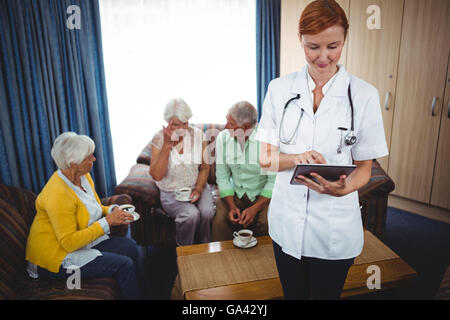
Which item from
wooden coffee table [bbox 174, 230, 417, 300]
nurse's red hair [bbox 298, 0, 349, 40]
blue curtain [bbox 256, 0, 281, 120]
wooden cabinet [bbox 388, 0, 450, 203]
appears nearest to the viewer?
nurse's red hair [bbox 298, 0, 349, 40]

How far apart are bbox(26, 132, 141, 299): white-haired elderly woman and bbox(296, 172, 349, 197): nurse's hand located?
3.41ft

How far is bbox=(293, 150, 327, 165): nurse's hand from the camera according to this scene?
0.94m

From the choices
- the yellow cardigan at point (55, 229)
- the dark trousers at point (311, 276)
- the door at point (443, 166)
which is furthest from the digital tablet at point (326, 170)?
the door at point (443, 166)

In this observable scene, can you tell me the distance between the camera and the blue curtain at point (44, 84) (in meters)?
2.04

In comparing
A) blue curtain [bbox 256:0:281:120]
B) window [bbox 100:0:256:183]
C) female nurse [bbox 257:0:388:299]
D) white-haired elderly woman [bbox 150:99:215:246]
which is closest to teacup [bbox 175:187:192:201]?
white-haired elderly woman [bbox 150:99:215:246]

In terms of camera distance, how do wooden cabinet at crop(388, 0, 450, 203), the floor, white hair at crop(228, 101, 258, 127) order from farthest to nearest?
wooden cabinet at crop(388, 0, 450, 203) < white hair at crop(228, 101, 258, 127) < the floor

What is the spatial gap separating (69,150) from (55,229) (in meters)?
0.38

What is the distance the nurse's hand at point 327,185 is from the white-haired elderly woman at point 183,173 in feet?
4.21

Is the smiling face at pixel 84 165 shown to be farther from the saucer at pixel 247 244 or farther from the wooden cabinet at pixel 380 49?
the wooden cabinet at pixel 380 49

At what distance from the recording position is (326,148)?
0.98 meters

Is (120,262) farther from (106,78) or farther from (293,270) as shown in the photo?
(106,78)

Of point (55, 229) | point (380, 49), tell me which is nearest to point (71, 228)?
point (55, 229)

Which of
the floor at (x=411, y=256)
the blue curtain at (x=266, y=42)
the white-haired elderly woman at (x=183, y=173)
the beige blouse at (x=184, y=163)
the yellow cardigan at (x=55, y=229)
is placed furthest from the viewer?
the blue curtain at (x=266, y=42)

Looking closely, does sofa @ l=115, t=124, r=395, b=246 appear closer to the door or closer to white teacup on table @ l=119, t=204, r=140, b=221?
white teacup on table @ l=119, t=204, r=140, b=221
